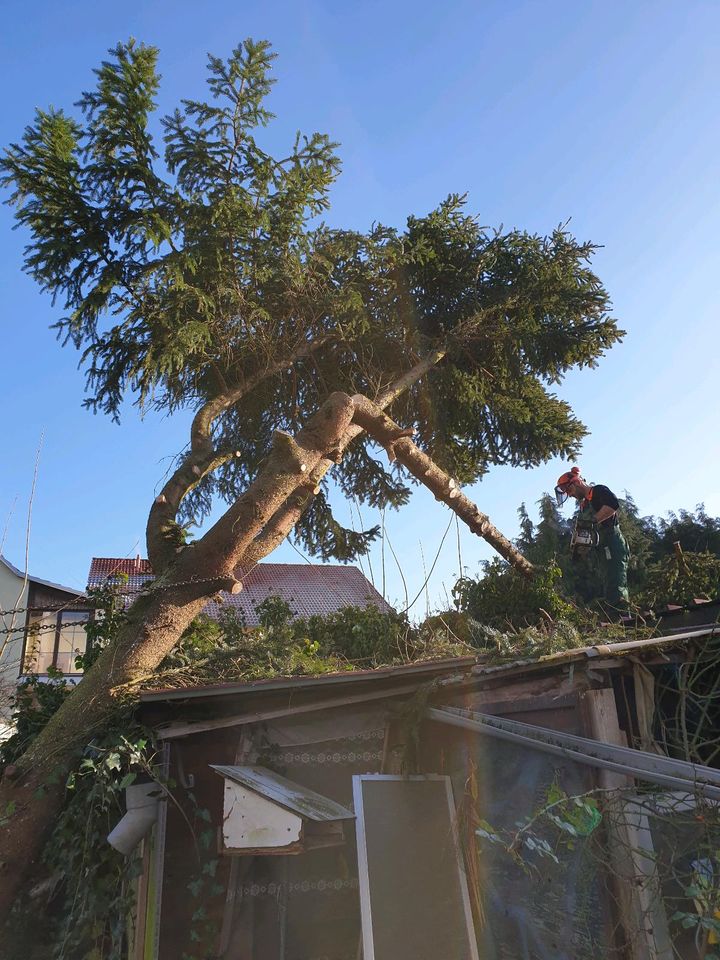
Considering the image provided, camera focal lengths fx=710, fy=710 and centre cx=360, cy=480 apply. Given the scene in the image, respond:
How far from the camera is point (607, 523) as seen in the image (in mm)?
9812

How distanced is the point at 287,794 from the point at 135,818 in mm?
1413

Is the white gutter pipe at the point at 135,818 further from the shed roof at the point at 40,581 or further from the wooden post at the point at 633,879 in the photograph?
the shed roof at the point at 40,581

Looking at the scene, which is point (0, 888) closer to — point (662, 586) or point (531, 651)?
point (531, 651)

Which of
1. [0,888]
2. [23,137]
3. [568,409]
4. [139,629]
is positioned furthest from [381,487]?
[0,888]

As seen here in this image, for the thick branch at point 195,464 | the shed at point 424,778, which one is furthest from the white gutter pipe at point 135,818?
the thick branch at point 195,464

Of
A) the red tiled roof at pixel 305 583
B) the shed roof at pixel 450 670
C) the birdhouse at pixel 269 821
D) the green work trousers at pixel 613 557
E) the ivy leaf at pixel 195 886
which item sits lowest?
the ivy leaf at pixel 195 886

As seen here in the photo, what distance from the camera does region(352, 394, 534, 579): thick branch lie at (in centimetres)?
1007

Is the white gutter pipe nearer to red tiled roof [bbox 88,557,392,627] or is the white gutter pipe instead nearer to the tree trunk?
the tree trunk

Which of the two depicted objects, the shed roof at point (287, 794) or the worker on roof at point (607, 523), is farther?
the worker on roof at point (607, 523)

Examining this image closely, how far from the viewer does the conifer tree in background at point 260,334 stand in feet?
24.8

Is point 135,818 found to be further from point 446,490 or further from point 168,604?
point 446,490

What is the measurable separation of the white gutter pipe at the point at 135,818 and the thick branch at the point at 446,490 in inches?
213

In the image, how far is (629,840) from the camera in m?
4.55

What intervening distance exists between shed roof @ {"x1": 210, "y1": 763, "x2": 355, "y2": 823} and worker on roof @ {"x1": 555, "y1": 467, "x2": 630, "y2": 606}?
5534 millimetres
